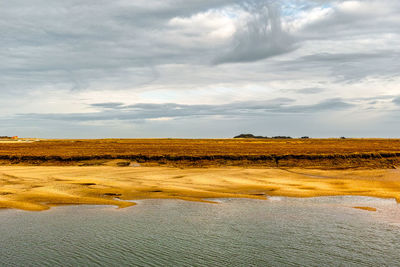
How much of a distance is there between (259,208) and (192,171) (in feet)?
55.8

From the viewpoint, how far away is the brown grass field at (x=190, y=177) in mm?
22953

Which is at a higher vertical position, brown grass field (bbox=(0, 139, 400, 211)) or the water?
brown grass field (bbox=(0, 139, 400, 211))

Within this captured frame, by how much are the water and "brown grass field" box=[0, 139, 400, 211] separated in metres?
2.70

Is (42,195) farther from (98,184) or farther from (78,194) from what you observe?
(98,184)

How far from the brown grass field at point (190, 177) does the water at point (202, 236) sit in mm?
2704

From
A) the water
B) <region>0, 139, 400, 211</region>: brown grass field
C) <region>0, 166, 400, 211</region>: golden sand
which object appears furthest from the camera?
<region>0, 139, 400, 211</region>: brown grass field

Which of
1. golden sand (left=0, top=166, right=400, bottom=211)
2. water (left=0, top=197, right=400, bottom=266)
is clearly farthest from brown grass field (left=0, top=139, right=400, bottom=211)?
water (left=0, top=197, right=400, bottom=266)

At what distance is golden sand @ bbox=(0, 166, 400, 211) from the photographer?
2202 centimetres

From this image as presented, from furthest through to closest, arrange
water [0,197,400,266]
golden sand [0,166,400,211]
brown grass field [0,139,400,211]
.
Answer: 1. brown grass field [0,139,400,211]
2. golden sand [0,166,400,211]
3. water [0,197,400,266]

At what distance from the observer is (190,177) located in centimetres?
3142

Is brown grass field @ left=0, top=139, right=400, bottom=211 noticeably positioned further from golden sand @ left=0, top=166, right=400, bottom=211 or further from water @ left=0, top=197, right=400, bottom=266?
water @ left=0, top=197, right=400, bottom=266

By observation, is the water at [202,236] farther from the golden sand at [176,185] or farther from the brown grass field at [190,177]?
the golden sand at [176,185]

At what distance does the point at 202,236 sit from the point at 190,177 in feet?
57.9

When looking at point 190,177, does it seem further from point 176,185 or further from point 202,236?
point 202,236
